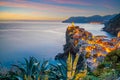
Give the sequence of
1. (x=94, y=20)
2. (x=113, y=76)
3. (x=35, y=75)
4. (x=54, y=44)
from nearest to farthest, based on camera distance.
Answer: (x=113, y=76)
(x=35, y=75)
(x=94, y=20)
(x=54, y=44)

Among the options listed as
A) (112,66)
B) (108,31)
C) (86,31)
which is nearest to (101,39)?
(108,31)

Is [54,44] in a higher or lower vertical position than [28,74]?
lower

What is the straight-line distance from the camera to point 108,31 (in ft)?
82.4

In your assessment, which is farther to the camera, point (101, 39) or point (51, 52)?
point (51, 52)

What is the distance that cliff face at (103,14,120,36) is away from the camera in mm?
23156

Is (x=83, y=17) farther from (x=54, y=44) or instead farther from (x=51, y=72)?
(x=51, y=72)

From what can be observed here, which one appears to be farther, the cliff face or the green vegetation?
the cliff face

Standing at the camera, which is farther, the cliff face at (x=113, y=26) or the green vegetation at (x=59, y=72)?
the cliff face at (x=113, y=26)

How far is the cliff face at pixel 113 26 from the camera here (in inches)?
912

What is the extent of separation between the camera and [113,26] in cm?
2423

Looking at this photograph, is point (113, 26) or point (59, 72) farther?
point (113, 26)

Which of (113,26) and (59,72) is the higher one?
(59,72)

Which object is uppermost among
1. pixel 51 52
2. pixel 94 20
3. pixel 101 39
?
pixel 94 20

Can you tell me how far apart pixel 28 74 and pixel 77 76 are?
1339mm
